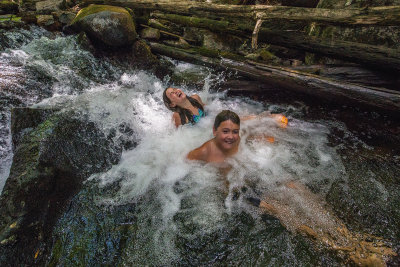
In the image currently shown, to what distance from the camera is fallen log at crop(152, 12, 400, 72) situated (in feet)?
12.5

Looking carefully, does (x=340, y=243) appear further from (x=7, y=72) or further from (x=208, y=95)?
(x=7, y=72)

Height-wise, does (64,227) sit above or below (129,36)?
below

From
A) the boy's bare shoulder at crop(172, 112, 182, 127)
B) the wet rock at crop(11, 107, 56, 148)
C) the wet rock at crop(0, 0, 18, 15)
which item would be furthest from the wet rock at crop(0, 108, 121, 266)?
the wet rock at crop(0, 0, 18, 15)

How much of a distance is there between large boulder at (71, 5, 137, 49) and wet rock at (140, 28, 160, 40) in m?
1.00

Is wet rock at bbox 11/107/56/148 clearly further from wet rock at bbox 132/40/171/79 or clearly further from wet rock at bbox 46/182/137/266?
wet rock at bbox 132/40/171/79

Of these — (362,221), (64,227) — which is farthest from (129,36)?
(362,221)

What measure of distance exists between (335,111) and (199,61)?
3266mm

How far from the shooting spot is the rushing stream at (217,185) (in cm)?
243

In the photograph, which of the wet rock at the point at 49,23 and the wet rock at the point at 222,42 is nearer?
the wet rock at the point at 222,42

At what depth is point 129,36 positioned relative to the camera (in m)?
6.21

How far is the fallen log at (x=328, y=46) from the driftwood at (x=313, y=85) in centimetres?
78

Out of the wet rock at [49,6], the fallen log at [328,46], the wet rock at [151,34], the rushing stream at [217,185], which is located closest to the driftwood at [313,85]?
the rushing stream at [217,185]

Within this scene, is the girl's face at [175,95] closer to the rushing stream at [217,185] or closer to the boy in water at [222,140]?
the rushing stream at [217,185]

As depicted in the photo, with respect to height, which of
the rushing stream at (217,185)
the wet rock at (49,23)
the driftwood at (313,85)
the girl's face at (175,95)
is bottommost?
the rushing stream at (217,185)
